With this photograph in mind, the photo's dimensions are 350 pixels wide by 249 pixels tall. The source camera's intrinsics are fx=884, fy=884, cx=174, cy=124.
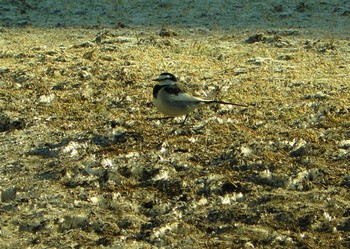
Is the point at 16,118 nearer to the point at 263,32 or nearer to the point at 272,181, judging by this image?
the point at 272,181

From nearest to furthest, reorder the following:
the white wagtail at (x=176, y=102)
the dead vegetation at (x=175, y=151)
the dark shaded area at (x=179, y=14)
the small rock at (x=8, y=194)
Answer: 1. the dead vegetation at (x=175, y=151)
2. the small rock at (x=8, y=194)
3. the white wagtail at (x=176, y=102)
4. the dark shaded area at (x=179, y=14)

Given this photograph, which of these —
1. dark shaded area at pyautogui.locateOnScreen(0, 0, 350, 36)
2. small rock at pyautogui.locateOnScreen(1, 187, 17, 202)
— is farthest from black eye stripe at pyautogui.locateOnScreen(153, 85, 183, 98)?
dark shaded area at pyautogui.locateOnScreen(0, 0, 350, 36)

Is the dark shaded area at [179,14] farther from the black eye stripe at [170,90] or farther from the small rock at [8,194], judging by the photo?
the small rock at [8,194]

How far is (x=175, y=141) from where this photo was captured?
23.0 feet

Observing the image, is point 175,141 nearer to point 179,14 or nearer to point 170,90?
point 170,90

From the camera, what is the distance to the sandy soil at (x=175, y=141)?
220 inches

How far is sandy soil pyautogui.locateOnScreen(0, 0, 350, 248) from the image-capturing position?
18.4ft

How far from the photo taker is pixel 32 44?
35.7 ft

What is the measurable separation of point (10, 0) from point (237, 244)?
9.02m

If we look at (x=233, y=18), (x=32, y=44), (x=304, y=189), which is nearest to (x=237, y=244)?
(x=304, y=189)

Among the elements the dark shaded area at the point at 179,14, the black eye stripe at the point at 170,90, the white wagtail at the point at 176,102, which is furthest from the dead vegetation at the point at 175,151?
the dark shaded area at the point at 179,14

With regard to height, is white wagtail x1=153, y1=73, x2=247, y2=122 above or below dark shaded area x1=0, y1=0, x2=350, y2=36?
above

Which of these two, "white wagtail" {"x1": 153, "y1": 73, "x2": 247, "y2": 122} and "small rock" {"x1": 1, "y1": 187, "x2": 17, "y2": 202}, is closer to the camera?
"small rock" {"x1": 1, "y1": 187, "x2": 17, "y2": 202}

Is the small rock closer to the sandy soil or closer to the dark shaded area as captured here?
the sandy soil
